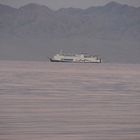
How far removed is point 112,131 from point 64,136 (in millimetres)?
744

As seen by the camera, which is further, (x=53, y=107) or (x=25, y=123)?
(x=53, y=107)

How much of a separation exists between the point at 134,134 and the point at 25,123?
158 centimetres

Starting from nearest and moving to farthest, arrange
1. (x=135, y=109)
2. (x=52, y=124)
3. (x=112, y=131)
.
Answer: (x=112, y=131) < (x=52, y=124) < (x=135, y=109)

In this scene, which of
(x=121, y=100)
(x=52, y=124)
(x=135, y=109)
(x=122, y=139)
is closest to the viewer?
(x=122, y=139)

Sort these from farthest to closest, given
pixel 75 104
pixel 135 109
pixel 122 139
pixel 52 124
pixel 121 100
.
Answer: pixel 121 100 < pixel 75 104 < pixel 135 109 < pixel 52 124 < pixel 122 139

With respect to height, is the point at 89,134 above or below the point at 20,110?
below

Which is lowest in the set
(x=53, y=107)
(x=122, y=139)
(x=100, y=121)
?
(x=122, y=139)

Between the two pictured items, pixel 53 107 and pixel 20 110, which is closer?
pixel 20 110

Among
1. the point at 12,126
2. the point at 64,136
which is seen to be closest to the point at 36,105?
the point at 12,126

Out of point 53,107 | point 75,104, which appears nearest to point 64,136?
point 53,107

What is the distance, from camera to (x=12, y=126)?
760 centimetres

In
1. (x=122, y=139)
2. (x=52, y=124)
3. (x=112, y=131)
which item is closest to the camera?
(x=122, y=139)

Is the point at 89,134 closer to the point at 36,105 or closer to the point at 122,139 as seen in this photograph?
the point at 122,139

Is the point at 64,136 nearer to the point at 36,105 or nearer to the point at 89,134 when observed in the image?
the point at 89,134
